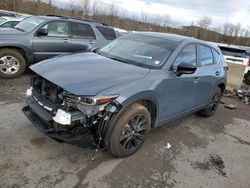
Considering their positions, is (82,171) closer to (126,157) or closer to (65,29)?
(126,157)

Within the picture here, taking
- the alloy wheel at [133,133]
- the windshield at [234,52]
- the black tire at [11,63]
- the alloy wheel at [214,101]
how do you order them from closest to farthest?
the alloy wheel at [133,133], the alloy wheel at [214,101], the black tire at [11,63], the windshield at [234,52]

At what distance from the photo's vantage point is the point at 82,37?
24.9 feet

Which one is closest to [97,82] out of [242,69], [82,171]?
[82,171]

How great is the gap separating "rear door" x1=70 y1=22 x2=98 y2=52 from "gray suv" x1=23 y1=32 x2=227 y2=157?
3211 mm

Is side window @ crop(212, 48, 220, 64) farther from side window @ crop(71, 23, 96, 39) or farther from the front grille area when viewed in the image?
side window @ crop(71, 23, 96, 39)

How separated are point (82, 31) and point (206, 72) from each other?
4433 mm

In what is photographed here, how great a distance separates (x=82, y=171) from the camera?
3068 millimetres

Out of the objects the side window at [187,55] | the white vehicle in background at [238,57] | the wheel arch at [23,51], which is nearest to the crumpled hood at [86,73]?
the side window at [187,55]

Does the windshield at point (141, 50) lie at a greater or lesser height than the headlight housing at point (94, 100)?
greater

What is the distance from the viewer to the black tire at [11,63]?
241 inches

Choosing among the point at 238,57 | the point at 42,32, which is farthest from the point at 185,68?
the point at 238,57

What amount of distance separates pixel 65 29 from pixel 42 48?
39.3 inches

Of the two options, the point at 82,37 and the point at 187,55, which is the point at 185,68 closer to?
the point at 187,55

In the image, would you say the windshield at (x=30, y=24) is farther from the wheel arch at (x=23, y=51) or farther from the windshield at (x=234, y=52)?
the windshield at (x=234, y=52)
